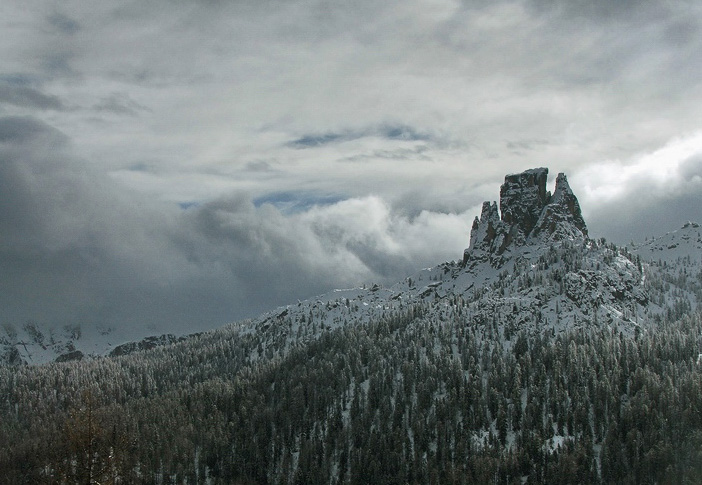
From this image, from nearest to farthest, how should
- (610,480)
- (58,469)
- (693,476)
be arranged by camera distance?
(58,469) → (693,476) → (610,480)

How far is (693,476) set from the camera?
186000 millimetres

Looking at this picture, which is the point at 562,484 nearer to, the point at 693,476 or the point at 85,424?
the point at 693,476

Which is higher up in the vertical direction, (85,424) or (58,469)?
(85,424)

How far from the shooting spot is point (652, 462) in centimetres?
19762

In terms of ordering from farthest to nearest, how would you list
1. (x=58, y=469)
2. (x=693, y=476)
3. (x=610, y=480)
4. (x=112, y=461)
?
(x=610, y=480), (x=693, y=476), (x=112, y=461), (x=58, y=469)

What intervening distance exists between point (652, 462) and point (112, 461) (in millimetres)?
191943

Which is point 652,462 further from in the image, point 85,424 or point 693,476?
point 85,424

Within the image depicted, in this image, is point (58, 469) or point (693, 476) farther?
point (693, 476)

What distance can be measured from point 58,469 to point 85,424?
3.21 m

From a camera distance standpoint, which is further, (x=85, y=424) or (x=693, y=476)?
(x=693, y=476)

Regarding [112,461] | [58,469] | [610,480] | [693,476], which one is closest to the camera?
[58,469]

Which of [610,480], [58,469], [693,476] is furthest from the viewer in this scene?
[610,480]

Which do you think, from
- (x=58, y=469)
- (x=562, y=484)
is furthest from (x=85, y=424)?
(x=562, y=484)

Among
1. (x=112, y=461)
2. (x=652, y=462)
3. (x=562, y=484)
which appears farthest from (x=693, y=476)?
(x=112, y=461)
